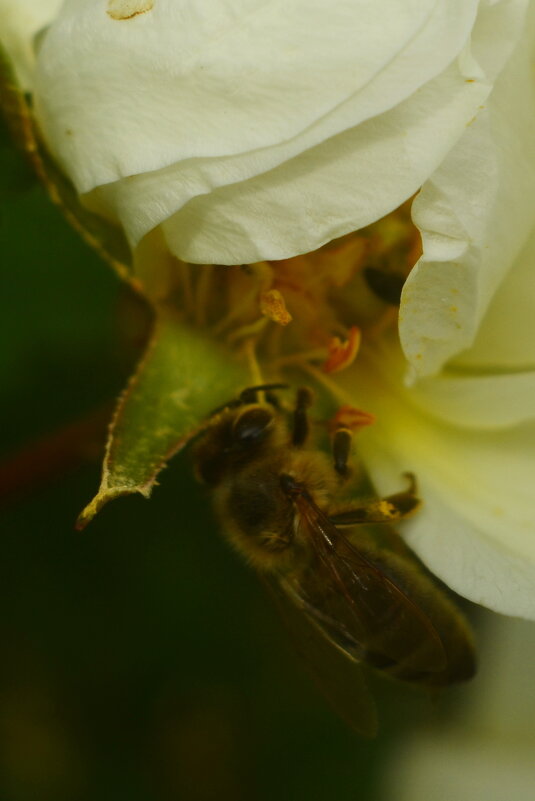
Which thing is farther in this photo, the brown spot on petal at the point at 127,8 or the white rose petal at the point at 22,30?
the white rose petal at the point at 22,30

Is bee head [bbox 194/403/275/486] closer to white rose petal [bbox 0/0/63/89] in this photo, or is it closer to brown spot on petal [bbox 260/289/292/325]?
brown spot on petal [bbox 260/289/292/325]

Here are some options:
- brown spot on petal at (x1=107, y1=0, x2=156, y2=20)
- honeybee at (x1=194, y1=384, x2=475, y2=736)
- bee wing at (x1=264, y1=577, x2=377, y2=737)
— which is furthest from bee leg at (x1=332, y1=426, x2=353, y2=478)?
brown spot on petal at (x1=107, y1=0, x2=156, y2=20)

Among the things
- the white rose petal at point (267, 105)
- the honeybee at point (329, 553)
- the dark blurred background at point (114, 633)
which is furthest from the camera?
the dark blurred background at point (114, 633)

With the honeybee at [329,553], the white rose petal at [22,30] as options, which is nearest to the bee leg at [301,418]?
the honeybee at [329,553]

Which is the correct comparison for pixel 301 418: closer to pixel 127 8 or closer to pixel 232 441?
pixel 232 441

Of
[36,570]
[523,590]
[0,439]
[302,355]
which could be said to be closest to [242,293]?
[302,355]

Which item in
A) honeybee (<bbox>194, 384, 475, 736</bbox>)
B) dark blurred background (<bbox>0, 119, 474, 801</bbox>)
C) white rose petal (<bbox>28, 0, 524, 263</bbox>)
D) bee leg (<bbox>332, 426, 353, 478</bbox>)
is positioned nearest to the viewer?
white rose petal (<bbox>28, 0, 524, 263</bbox>)

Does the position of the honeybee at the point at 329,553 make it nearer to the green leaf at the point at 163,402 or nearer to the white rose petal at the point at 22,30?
the green leaf at the point at 163,402
